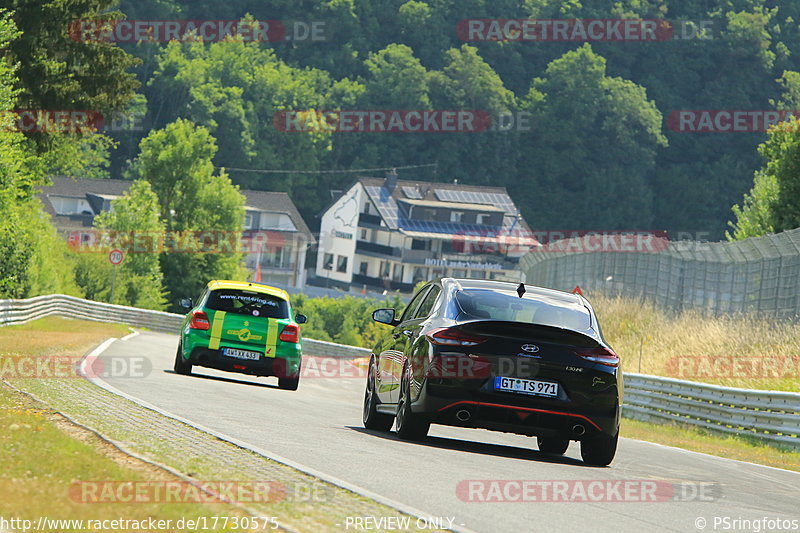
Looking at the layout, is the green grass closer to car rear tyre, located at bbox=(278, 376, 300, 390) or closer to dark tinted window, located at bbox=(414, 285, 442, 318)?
dark tinted window, located at bbox=(414, 285, 442, 318)

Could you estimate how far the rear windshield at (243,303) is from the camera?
20.4 metres

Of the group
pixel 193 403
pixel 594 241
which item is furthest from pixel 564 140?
pixel 193 403

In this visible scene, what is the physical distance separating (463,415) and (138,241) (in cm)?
6800

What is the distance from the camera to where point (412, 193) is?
130 meters

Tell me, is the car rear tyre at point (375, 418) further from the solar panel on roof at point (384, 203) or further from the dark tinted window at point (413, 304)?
the solar panel on roof at point (384, 203)

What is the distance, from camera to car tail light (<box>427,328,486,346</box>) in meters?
11.4

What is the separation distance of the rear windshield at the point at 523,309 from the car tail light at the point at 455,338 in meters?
0.35

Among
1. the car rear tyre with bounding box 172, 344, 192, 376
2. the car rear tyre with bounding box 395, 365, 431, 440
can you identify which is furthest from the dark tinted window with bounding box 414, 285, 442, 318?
the car rear tyre with bounding box 172, 344, 192, 376

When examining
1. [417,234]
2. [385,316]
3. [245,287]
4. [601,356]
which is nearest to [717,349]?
[245,287]

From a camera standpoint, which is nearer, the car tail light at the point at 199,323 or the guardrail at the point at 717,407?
the guardrail at the point at 717,407

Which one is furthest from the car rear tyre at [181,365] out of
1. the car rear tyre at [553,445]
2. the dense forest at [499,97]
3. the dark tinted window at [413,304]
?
the dense forest at [499,97]

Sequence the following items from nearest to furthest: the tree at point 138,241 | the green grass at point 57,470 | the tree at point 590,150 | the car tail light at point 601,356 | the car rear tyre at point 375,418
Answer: the green grass at point 57,470
the car tail light at point 601,356
the car rear tyre at point 375,418
the tree at point 138,241
the tree at point 590,150

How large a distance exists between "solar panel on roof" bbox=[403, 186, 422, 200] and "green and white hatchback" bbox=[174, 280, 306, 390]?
109 metres

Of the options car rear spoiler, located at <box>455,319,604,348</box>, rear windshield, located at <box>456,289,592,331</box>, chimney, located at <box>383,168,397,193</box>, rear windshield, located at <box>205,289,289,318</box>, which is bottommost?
rear windshield, located at <box>205,289,289,318</box>
